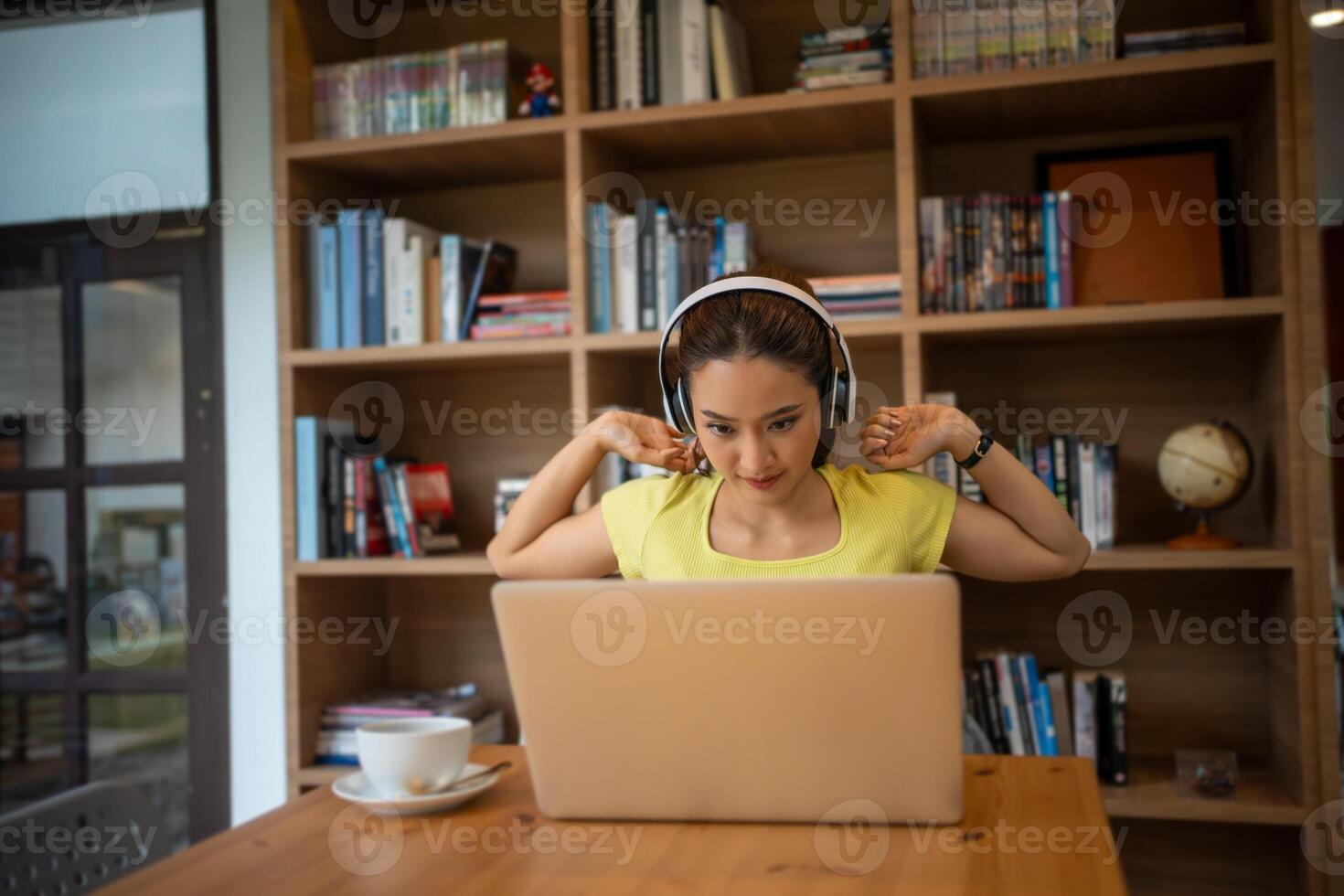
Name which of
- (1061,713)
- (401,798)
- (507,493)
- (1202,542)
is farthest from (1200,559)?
(401,798)

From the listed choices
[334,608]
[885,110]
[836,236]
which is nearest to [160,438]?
[334,608]

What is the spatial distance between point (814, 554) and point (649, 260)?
1.14m

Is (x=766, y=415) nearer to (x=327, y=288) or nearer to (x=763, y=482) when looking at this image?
(x=763, y=482)

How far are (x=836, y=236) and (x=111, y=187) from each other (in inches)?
71.9

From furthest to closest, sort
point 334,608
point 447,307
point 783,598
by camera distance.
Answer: point 334,608 < point 447,307 < point 783,598

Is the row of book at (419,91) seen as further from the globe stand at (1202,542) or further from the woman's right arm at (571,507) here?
the globe stand at (1202,542)

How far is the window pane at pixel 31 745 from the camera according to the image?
2852 millimetres

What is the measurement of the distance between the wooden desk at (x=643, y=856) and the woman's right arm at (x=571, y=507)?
1.92 feet

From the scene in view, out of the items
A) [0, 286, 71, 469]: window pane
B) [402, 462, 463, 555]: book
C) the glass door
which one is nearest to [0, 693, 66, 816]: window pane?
the glass door

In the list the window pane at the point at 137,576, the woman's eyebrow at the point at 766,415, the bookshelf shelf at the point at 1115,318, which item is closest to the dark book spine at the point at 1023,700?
the bookshelf shelf at the point at 1115,318

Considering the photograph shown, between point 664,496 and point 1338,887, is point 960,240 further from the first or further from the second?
point 1338,887

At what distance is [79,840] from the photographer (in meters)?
1.23

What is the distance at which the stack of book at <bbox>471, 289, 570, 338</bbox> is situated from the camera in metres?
2.57

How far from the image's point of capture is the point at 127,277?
9.64 ft
